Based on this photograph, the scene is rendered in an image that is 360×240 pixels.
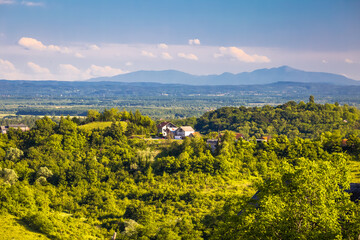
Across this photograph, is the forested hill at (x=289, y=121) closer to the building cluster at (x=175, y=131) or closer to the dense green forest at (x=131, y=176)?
the building cluster at (x=175, y=131)

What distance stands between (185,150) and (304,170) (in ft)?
106

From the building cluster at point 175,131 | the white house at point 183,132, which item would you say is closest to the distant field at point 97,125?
the building cluster at point 175,131

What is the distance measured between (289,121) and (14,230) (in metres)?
61.0

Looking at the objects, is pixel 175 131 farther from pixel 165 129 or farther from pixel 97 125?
pixel 97 125

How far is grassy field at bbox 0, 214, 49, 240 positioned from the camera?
91.8 ft

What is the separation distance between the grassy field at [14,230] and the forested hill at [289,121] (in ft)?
159

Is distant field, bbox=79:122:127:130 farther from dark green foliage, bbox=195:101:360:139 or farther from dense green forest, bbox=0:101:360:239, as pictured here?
dark green foliage, bbox=195:101:360:139

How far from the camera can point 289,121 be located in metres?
78.2

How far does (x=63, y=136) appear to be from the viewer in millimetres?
50719

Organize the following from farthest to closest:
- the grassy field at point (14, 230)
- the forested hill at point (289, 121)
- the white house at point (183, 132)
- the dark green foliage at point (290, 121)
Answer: the forested hill at point (289, 121), the dark green foliage at point (290, 121), the white house at point (183, 132), the grassy field at point (14, 230)

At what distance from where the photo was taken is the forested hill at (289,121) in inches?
2891

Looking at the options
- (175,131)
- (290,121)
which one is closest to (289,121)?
(290,121)

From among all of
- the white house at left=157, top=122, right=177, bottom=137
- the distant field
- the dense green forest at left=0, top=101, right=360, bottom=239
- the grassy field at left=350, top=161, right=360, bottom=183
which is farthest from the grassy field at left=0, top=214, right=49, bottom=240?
the white house at left=157, top=122, right=177, bottom=137

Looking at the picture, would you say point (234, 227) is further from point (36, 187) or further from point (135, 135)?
point (135, 135)
